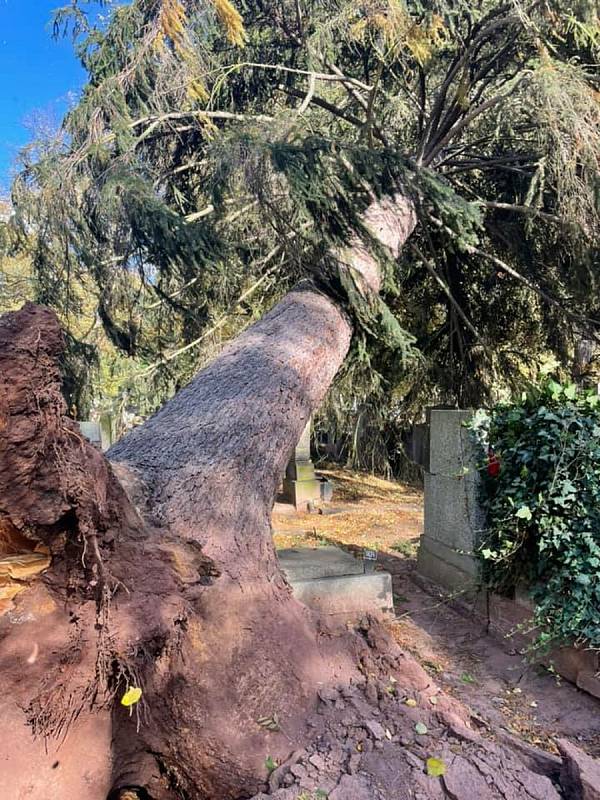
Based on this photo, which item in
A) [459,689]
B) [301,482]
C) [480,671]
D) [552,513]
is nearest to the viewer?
[459,689]

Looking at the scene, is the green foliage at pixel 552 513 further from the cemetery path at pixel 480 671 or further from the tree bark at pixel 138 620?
the tree bark at pixel 138 620

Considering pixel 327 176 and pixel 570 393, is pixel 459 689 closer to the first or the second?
pixel 570 393

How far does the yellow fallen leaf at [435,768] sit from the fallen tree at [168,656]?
0.09 ft

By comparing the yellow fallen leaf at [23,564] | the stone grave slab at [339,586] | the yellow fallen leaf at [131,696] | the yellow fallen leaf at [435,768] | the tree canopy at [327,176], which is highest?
the tree canopy at [327,176]

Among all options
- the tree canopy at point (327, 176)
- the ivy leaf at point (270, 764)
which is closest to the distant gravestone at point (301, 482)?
the tree canopy at point (327, 176)

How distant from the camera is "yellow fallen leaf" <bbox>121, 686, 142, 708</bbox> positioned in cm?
182

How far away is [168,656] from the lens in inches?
80.0

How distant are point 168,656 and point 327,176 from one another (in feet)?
13.6

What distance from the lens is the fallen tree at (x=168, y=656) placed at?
5.54ft

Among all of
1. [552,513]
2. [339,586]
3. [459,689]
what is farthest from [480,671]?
[552,513]

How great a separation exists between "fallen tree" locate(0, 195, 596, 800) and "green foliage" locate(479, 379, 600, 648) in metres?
1.60

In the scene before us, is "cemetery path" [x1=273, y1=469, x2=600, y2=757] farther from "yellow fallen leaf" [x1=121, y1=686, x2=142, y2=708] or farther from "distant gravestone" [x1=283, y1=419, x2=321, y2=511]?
"distant gravestone" [x1=283, y1=419, x2=321, y2=511]

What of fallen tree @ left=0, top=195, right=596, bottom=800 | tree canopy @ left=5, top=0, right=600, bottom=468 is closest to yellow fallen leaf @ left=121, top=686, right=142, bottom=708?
fallen tree @ left=0, top=195, right=596, bottom=800

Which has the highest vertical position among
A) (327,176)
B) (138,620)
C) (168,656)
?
(327,176)
